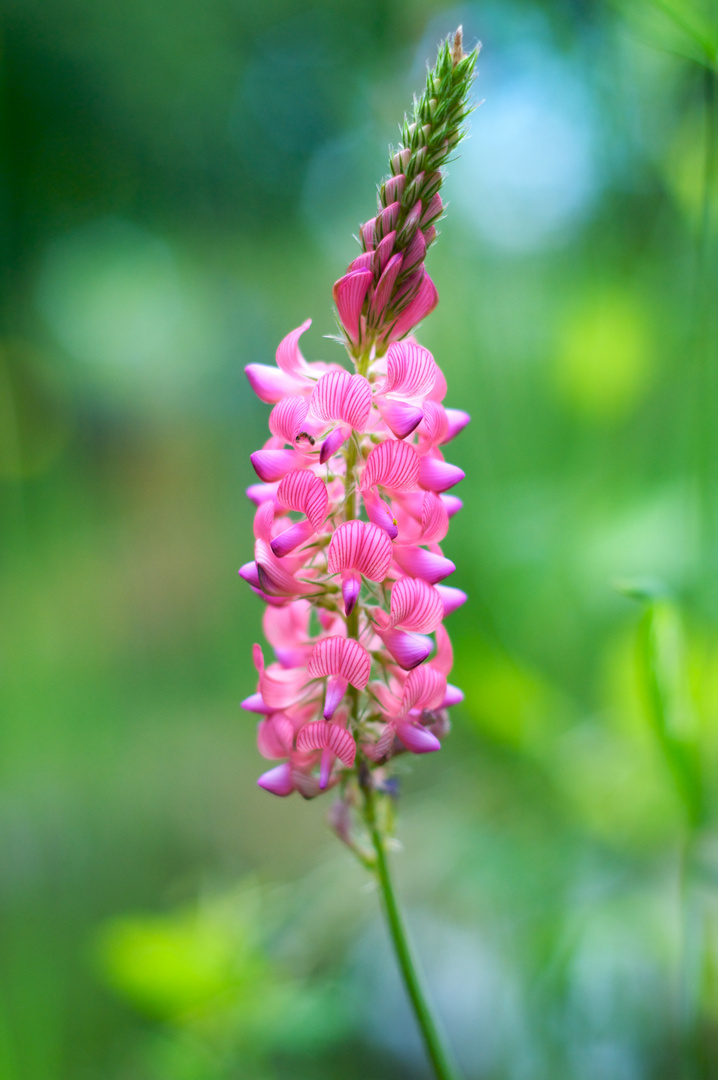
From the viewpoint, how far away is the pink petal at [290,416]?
368 mm

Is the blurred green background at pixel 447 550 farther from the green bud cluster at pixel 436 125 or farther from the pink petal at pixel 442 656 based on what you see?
the green bud cluster at pixel 436 125

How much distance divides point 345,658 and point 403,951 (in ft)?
0.53

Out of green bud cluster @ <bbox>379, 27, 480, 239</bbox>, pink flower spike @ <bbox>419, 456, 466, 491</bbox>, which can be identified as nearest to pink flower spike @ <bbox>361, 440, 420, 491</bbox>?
pink flower spike @ <bbox>419, 456, 466, 491</bbox>

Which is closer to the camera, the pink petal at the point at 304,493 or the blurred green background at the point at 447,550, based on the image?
the pink petal at the point at 304,493

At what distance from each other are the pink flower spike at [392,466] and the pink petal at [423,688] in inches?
3.8

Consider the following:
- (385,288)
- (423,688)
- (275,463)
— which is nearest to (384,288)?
(385,288)

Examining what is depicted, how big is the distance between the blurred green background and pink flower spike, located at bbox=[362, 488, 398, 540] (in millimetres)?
156

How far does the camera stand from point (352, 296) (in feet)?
1.18

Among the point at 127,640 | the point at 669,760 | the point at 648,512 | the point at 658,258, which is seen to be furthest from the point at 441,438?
the point at 127,640

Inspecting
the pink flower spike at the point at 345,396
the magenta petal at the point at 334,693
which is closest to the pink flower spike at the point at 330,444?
the pink flower spike at the point at 345,396

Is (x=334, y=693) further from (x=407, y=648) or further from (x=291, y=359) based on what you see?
(x=291, y=359)

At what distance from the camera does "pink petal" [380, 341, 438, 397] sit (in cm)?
36

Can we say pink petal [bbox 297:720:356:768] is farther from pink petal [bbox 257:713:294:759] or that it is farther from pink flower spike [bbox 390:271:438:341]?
pink flower spike [bbox 390:271:438:341]

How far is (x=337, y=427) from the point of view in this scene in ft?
1.22
